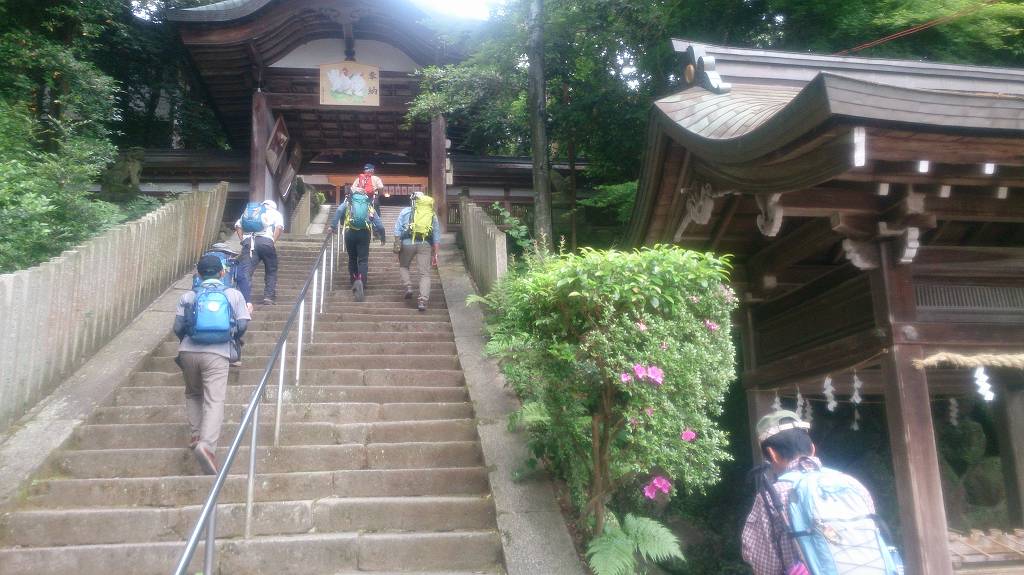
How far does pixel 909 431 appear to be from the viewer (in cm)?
402

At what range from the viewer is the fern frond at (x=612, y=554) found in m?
3.48

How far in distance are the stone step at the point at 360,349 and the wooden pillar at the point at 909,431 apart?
3789 millimetres

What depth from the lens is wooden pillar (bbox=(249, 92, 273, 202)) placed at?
1245cm

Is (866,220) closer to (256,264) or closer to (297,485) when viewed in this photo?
(297,485)

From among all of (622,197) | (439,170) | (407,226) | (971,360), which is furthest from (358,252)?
(971,360)

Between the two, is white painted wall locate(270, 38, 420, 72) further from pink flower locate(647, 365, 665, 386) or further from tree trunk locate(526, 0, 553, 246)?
pink flower locate(647, 365, 665, 386)

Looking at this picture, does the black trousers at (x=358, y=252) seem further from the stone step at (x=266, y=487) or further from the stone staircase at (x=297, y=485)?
the stone step at (x=266, y=487)

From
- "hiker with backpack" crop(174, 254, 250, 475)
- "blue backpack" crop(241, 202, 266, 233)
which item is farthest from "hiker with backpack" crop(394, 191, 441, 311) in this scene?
"hiker with backpack" crop(174, 254, 250, 475)

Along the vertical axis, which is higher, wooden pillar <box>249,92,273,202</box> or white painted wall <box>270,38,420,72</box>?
white painted wall <box>270,38,420,72</box>

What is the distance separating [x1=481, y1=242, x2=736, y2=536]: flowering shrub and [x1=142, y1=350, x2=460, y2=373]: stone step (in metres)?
2.66

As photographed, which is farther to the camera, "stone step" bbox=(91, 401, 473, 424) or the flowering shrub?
"stone step" bbox=(91, 401, 473, 424)

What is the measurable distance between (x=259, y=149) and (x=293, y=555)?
10.0 meters

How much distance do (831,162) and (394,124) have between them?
12595 millimetres

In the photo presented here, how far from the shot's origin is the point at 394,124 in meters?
14.9
